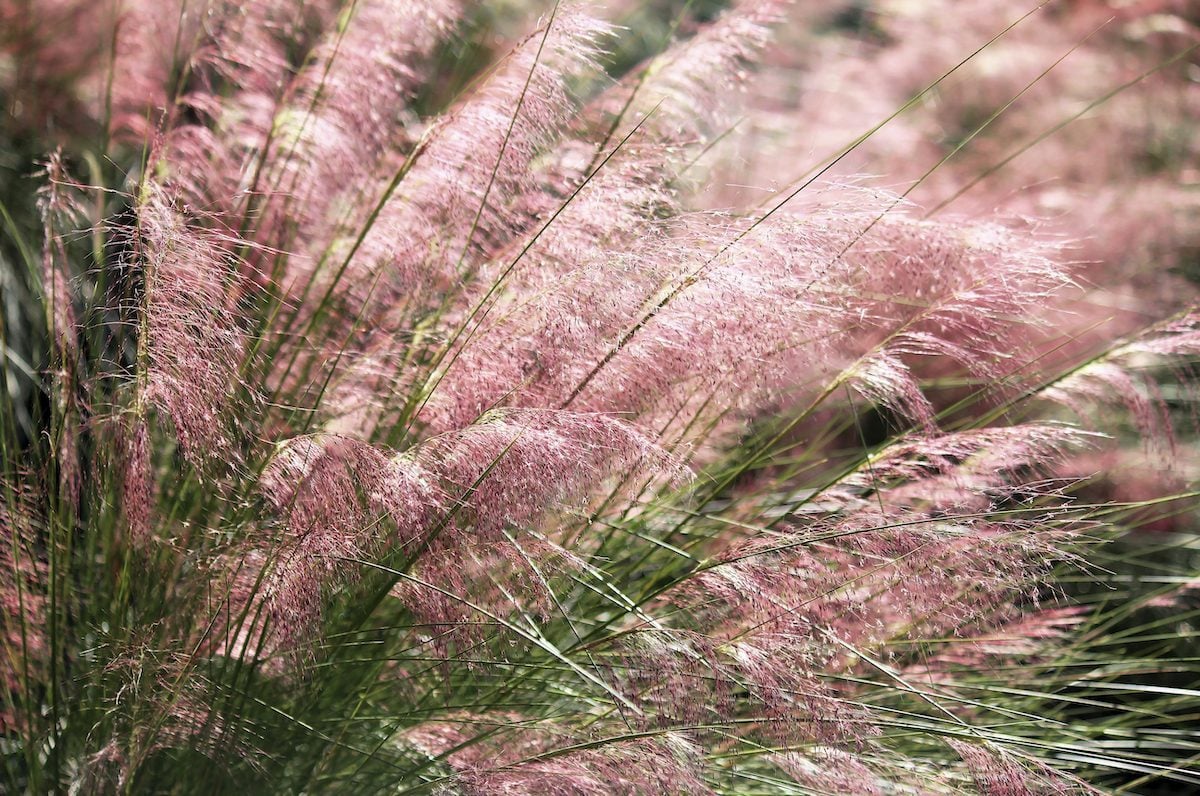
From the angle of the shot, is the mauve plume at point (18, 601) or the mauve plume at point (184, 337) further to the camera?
the mauve plume at point (18, 601)

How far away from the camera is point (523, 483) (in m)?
1.51

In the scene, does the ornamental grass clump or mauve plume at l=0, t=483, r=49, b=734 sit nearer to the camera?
the ornamental grass clump

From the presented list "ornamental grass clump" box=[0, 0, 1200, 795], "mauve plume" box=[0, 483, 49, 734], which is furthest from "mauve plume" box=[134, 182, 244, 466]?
"mauve plume" box=[0, 483, 49, 734]

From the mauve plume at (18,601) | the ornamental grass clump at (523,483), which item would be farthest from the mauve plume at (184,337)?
the mauve plume at (18,601)

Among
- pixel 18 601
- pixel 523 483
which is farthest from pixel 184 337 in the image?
pixel 18 601

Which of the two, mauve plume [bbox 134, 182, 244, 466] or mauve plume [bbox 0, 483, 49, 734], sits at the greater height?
mauve plume [bbox 134, 182, 244, 466]

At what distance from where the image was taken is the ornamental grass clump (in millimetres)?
1530

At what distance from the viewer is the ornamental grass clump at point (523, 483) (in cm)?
153

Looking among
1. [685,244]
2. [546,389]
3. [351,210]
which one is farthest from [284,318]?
[685,244]

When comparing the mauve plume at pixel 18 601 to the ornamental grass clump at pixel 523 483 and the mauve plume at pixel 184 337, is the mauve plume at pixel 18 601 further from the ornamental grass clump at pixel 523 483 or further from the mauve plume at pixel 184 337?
the mauve plume at pixel 184 337

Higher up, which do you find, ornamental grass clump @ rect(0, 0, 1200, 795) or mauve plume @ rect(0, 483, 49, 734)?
ornamental grass clump @ rect(0, 0, 1200, 795)

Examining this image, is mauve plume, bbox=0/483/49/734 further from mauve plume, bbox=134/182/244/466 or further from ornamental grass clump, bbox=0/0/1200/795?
mauve plume, bbox=134/182/244/466

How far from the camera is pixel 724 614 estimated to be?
1663 mm

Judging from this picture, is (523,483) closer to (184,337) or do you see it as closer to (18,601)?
(184,337)
